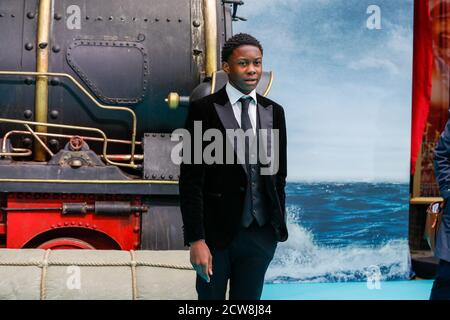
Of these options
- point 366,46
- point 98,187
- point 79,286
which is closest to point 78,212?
point 98,187

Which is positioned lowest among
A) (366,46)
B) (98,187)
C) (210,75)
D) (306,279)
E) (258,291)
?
(306,279)

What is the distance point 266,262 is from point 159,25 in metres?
2.73

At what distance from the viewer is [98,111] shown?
564cm

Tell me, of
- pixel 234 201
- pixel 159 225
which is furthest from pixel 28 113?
pixel 234 201

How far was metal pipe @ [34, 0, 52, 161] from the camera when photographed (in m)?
5.49

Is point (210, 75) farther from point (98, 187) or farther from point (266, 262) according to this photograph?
point (266, 262)

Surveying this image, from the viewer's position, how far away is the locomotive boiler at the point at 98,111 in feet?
17.5

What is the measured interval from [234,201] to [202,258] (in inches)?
10.3

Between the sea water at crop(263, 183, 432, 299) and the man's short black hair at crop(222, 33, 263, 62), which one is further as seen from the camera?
the sea water at crop(263, 183, 432, 299)

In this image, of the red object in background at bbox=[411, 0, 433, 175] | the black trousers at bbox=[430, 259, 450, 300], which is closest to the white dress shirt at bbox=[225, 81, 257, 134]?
the black trousers at bbox=[430, 259, 450, 300]

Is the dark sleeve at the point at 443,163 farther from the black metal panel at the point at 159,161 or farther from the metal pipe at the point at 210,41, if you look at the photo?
the metal pipe at the point at 210,41

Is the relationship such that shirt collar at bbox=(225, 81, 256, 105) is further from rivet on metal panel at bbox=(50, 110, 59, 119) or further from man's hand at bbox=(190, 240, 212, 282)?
rivet on metal panel at bbox=(50, 110, 59, 119)

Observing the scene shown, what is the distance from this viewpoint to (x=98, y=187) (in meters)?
5.33

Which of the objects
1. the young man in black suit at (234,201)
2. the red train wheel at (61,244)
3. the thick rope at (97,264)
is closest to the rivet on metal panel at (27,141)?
the red train wheel at (61,244)
